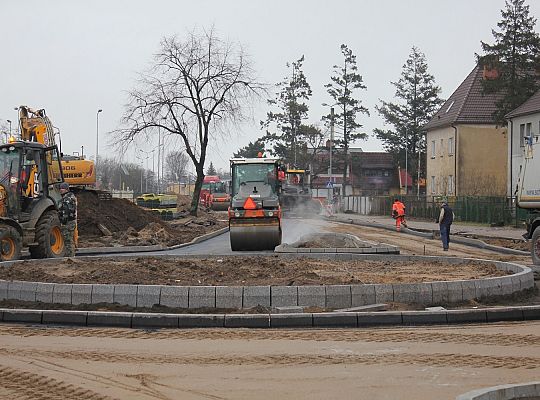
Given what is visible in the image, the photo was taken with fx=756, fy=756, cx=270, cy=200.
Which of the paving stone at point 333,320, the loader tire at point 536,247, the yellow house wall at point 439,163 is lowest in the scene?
the paving stone at point 333,320

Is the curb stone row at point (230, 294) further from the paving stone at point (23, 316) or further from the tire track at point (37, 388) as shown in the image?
the tire track at point (37, 388)

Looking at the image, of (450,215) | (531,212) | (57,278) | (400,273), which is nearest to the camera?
(57,278)

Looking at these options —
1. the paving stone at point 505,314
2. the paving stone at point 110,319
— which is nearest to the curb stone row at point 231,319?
the paving stone at point 110,319

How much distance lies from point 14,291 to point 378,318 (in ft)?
18.8

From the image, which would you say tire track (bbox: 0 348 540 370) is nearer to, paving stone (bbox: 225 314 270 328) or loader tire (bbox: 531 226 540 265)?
paving stone (bbox: 225 314 270 328)

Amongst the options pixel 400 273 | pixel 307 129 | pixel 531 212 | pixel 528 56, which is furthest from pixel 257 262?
pixel 307 129

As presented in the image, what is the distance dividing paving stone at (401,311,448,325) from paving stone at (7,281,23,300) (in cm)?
599

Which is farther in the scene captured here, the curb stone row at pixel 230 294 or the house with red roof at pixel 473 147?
the house with red roof at pixel 473 147

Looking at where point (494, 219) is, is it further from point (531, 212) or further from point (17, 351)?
point (17, 351)

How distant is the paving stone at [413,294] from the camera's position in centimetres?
1175

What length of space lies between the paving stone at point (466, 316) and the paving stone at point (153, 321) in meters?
4.01

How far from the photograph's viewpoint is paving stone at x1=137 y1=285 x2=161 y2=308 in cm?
1148

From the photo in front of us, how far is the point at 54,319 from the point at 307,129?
7133 centimetres

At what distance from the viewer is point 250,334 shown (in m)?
10.1
